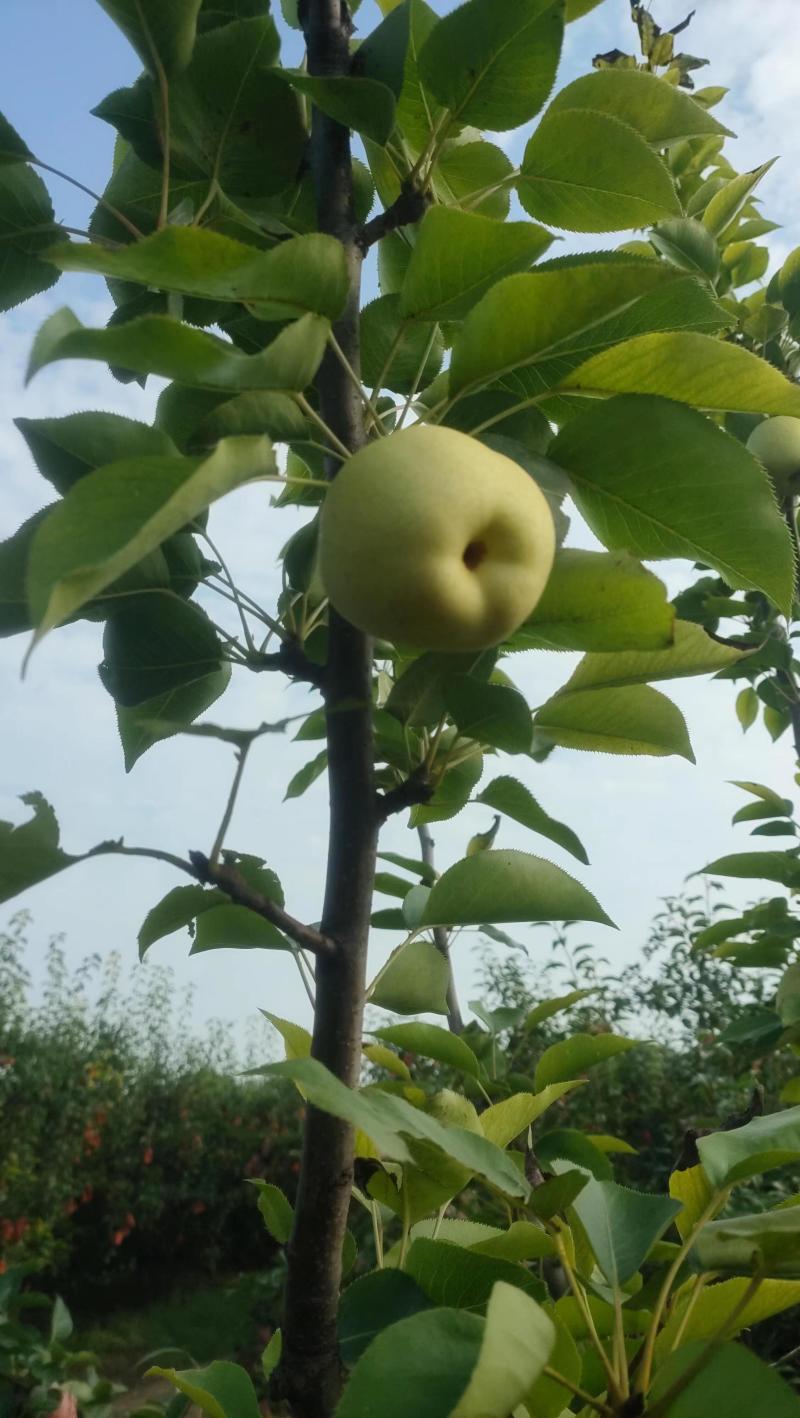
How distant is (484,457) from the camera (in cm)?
61

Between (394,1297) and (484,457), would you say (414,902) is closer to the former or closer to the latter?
(394,1297)

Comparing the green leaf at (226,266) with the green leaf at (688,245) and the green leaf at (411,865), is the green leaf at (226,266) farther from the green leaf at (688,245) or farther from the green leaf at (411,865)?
the green leaf at (688,245)

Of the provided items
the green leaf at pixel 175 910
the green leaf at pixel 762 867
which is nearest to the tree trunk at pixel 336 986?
the green leaf at pixel 175 910

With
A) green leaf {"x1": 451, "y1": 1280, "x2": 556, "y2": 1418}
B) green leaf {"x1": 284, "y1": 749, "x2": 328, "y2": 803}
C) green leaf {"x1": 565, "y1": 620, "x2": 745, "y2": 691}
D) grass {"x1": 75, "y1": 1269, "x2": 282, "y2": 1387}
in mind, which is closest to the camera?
green leaf {"x1": 451, "y1": 1280, "x2": 556, "y2": 1418}

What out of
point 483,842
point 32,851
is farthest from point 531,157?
point 483,842

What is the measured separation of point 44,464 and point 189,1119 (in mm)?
8085

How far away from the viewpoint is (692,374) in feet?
2.34

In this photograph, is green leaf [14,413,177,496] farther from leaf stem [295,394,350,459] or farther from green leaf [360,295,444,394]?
green leaf [360,295,444,394]

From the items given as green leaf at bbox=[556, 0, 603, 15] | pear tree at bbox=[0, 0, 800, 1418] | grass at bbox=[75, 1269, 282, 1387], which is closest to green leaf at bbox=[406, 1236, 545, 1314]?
pear tree at bbox=[0, 0, 800, 1418]

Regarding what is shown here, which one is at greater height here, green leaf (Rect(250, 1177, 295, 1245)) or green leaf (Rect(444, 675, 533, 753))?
green leaf (Rect(444, 675, 533, 753))

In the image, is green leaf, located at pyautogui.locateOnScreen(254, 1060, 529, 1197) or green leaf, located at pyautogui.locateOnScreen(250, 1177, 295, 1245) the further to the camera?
green leaf, located at pyautogui.locateOnScreen(250, 1177, 295, 1245)

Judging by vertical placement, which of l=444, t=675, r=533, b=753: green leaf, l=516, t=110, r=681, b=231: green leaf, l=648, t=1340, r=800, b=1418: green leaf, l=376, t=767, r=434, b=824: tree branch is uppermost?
l=516, t=110, r=681, b=231: green leaf

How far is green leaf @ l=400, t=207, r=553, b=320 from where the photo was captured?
2.15 ft

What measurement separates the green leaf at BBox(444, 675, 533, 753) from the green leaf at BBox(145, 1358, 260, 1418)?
1.60 ft
